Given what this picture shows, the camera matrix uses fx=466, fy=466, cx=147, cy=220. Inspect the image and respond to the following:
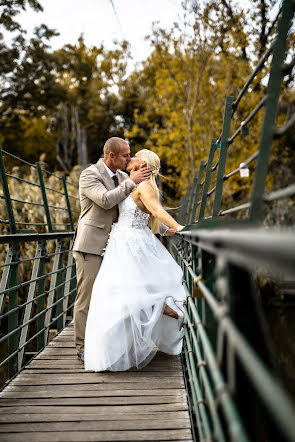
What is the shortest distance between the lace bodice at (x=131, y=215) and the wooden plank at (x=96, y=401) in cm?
159

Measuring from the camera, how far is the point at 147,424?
2838mm

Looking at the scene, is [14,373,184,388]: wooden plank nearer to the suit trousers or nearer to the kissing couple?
the kissing couple

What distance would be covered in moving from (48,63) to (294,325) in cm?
1928

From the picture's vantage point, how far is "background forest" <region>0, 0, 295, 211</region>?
12.9 meters

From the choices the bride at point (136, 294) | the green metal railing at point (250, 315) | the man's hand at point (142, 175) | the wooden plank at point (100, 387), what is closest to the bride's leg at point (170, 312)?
the bride at point (136, 294)

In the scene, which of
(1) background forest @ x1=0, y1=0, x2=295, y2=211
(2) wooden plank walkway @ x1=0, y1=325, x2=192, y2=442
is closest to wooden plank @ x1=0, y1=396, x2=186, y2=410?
(2) wooden plank walkway @ x1=0, y1=325, x2=192, y2=442

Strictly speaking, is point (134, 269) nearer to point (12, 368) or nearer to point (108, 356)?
point (108, 356)

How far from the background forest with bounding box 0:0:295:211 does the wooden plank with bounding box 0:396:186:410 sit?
312 inches

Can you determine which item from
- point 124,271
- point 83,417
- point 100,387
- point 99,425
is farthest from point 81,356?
point 99,425

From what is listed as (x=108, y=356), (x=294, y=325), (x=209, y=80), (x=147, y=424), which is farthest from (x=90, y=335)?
(x=209, y=80)

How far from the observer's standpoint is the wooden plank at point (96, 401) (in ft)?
10.5

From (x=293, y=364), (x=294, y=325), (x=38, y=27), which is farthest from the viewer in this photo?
(x=38, y=27)

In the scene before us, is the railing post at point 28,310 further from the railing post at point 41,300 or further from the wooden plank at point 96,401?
the wooden plank at point 96,401

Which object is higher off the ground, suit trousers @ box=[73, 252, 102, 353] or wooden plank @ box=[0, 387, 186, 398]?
suit trousers @ box=[73, 252, 102, 353]
